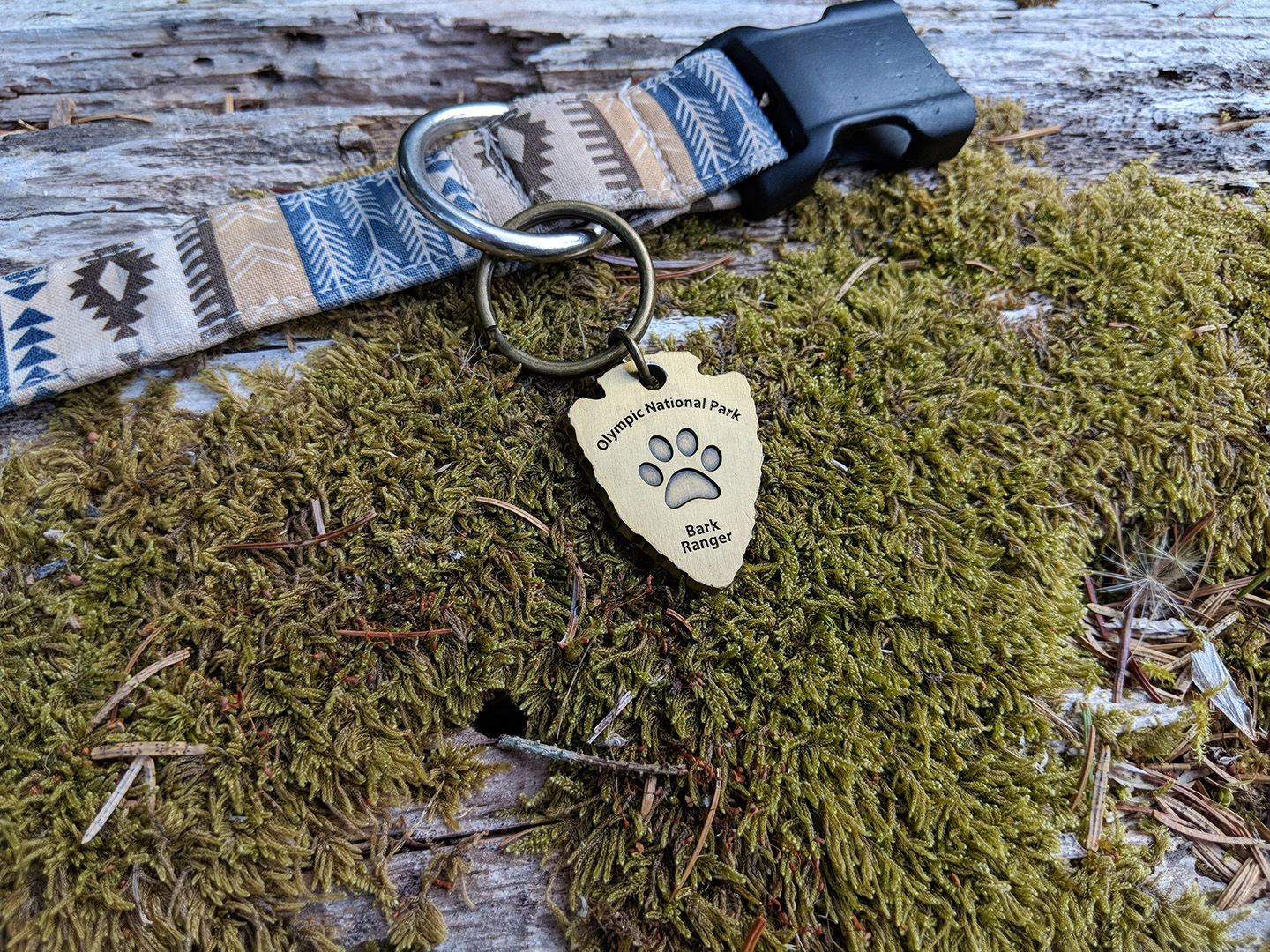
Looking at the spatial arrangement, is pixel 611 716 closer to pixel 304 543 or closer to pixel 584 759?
pixel 584 759

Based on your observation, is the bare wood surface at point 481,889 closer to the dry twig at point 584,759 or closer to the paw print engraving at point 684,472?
the dry twig at point 584,759

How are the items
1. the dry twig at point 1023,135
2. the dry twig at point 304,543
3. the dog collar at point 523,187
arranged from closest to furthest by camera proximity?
the dry twig at point 304,543 → the dog collar at point 523,187 → the dry twig at point 1023,135

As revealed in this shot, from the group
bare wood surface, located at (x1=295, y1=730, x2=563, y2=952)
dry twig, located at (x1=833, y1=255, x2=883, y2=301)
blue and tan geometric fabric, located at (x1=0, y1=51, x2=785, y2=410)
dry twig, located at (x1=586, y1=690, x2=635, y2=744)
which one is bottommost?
bare wood surface, located at (x1=295, y1=730, x2=563, y2=952)

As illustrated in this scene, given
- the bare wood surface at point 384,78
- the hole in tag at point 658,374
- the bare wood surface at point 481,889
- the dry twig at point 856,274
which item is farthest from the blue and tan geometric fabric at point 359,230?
the bare wood surface at point 481,889

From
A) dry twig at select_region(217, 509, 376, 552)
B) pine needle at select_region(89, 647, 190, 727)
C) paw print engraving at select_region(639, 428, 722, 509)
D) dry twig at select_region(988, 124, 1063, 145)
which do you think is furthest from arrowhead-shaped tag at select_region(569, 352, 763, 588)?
dry twig at select_region(988, 124, 1063, 145)

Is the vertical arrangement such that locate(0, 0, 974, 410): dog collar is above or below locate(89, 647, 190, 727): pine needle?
above

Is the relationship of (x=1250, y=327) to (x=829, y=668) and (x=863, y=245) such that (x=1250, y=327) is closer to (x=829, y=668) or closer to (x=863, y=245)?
(x=863, y=245)

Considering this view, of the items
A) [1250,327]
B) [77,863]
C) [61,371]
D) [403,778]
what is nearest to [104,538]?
[61,371]

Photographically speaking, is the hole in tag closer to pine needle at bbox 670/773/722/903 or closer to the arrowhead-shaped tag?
the arrowhead-shaped tag
